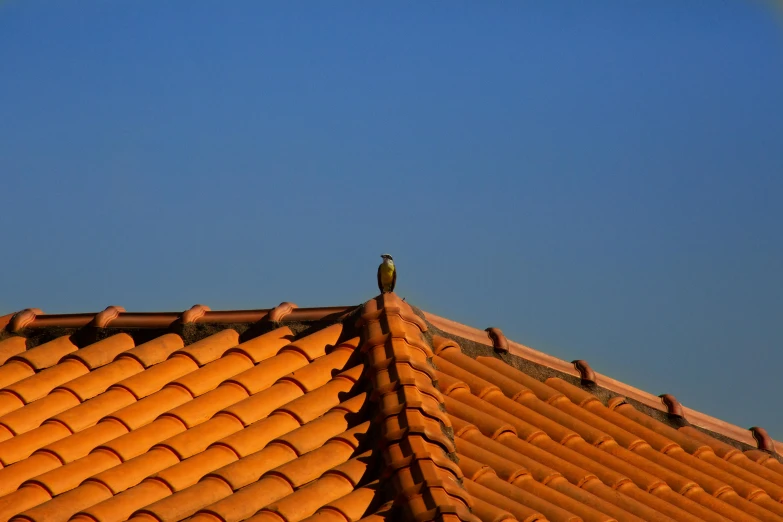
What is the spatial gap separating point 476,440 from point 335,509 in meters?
1.53

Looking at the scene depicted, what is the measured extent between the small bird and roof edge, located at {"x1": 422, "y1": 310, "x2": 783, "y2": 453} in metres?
0.44

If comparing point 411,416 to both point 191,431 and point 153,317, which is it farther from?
point 153,317

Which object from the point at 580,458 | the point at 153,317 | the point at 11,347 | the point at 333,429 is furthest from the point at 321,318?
the point at 11,347

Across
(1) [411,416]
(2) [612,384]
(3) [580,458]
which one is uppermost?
(2) [612,384]

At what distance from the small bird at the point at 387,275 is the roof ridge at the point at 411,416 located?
0.14m

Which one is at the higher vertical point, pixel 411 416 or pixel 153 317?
pixel 153 317

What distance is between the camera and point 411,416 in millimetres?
6762

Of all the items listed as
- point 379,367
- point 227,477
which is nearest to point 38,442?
point 227,477

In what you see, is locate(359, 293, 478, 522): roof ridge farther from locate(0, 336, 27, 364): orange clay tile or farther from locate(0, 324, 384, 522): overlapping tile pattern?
locate(0, 336, 27, 364): orange clay tile

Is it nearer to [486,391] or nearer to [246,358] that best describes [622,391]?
[486,391]

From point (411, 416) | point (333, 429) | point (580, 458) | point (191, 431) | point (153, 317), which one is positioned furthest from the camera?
point (153, 317)

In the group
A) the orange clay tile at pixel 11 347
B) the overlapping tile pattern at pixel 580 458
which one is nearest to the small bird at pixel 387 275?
the overlapping tile pattern at pixel 580 458

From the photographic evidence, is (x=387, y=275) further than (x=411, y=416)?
Yes

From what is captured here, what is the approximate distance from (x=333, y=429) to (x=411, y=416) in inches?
22.0
